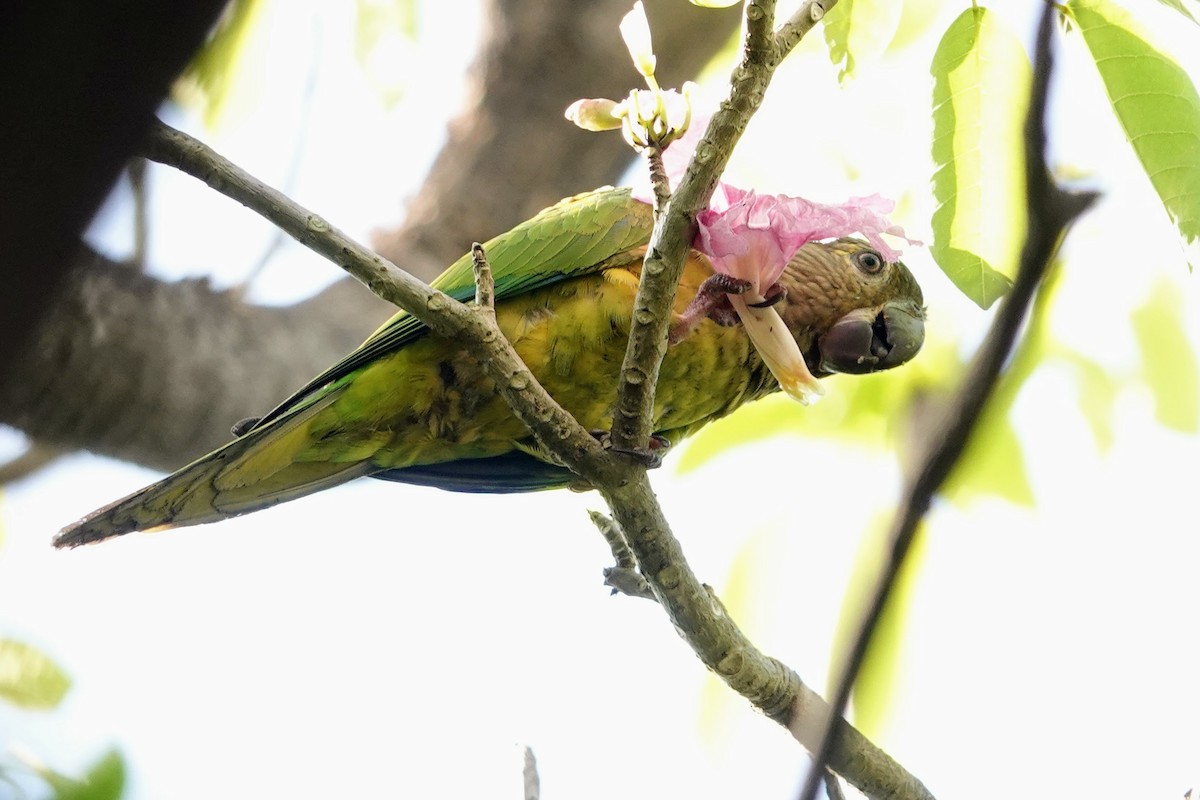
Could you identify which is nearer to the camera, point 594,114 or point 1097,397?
point 594,114

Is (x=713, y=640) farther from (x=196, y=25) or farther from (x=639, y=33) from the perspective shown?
(x=196, y=25)

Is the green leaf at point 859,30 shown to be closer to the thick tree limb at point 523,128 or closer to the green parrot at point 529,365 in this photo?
the green parrot at point 529,365

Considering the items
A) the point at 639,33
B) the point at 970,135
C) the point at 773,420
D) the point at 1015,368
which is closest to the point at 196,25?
the point at 1015,368

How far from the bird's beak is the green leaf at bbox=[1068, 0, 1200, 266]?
1375mm

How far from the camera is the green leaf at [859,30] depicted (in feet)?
5.62

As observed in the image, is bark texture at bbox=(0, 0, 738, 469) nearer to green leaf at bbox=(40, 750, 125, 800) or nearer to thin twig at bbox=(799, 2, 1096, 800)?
green leaf at bbox=(40, 750, 125, 800)

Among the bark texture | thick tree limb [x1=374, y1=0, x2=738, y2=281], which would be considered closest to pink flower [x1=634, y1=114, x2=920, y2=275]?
the bark texture

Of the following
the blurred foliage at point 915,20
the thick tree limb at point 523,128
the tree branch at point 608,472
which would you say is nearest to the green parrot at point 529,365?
the tree branch at point 608,472

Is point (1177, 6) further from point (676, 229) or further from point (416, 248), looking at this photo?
point (416, 248)

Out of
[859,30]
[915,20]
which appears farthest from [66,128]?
[915,20]

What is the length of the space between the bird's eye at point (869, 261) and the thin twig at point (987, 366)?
2.30 metres

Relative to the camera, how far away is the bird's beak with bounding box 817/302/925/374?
9.48 feet

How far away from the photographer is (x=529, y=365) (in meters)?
2.73

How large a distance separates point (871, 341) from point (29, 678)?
2148mm
